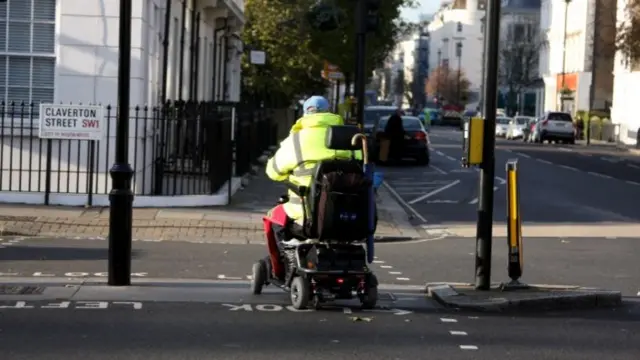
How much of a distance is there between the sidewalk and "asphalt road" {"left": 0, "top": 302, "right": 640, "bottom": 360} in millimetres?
6121

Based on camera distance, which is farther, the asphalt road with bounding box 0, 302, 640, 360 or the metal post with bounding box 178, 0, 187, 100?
the metal post with bounding box 178, 0, 187, 100

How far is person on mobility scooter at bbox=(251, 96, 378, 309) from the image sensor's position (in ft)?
32.2

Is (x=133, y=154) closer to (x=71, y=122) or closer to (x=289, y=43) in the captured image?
(x=71, y=122)

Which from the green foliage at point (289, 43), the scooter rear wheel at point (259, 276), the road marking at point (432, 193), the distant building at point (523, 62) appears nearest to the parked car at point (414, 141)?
the green foliage at point (289, 43)

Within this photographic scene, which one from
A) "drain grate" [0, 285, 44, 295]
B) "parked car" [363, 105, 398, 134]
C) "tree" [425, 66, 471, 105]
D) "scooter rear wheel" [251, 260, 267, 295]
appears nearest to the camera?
"drain grate" [0, 285, 44, 295]

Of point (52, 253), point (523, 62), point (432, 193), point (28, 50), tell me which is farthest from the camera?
point (523, 62)

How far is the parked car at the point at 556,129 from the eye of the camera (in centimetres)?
6372

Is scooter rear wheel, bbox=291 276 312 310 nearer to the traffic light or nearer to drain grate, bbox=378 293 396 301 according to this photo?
drain grate, bbox=378 293 396 301

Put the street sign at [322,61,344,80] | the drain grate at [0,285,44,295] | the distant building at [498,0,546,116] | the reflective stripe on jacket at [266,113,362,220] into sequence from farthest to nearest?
1. the distant building at [498,0,546,116]
2. the street sign at [322,61,344,80]
3. the drain grate at [0,285,44,295]
4. the reflective stripe on jacket at [266,113,362,220]

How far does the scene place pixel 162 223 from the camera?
666 inches

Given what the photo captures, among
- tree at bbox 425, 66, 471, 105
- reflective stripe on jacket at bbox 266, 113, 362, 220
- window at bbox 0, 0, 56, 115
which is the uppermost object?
tree at bbox 425, 66, 471, 105

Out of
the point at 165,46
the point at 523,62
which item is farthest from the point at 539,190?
the point at 523,62

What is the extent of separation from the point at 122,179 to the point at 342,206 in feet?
7.18

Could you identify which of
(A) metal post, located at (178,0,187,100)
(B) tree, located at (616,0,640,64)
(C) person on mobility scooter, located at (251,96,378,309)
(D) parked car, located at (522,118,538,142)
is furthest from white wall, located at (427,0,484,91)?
(C) person on mobility scooter, located at (251,96,378,309)
